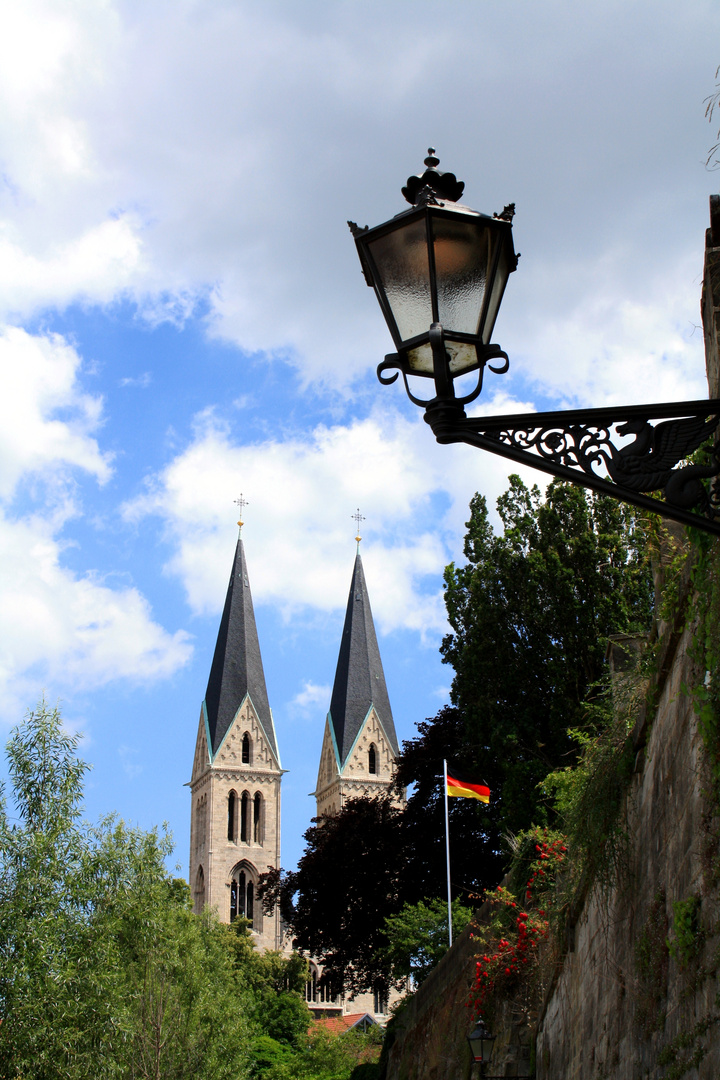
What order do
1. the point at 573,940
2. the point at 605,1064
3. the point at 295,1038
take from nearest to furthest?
the point at 605,1064 < the point at 573,940 < the point at 295,1038

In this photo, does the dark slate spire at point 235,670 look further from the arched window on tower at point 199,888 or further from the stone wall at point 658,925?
the stone wall at point 658,925

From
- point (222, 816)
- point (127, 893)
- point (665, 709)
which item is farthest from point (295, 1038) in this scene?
point (665, 709)

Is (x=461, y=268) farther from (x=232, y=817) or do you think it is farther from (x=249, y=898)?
(x=232, y=817)

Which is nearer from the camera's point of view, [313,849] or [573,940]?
[573,940]

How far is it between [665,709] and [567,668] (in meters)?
17.7

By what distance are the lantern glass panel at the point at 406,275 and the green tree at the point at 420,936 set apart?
2376 cm

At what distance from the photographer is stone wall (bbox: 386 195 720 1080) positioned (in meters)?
5.48

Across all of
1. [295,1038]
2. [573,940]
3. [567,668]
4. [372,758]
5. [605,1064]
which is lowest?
[295,1038]

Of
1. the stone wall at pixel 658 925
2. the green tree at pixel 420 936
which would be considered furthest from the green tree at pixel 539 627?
the stone wall at pixel 658 925

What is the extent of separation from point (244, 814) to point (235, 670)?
37.3 ft

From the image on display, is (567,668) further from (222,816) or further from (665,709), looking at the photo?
(222,816)

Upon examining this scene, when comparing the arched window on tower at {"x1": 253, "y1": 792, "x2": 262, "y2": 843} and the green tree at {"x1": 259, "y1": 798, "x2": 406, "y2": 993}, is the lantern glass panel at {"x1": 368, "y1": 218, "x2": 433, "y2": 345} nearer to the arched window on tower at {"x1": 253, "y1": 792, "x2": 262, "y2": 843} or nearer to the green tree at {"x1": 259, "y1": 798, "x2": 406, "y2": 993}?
the green tree at {"x1": 259, "y1": 798, "x2": 406, "y2": 993}

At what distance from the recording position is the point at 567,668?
961 inches

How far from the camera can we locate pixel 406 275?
369cm
